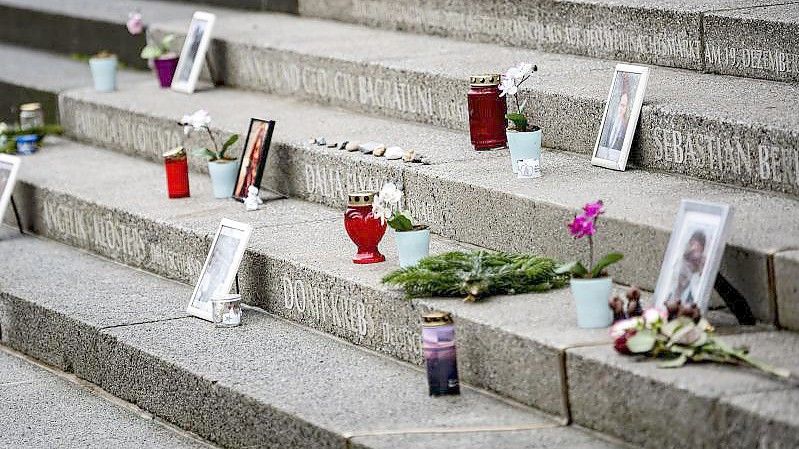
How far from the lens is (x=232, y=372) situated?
4.02 meters

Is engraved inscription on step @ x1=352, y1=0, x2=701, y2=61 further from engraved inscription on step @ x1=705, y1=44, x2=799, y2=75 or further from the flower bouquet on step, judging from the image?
the flower bouquet on step

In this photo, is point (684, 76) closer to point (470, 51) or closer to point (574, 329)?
point (470, 51)

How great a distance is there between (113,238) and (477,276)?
202cm

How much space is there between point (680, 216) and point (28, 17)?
237 inches

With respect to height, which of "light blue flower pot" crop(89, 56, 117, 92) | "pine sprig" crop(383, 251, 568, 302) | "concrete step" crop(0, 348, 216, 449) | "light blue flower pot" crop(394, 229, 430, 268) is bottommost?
"concrete step" crop(0, 348, 216, 449)

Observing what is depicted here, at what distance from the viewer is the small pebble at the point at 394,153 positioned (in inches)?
187

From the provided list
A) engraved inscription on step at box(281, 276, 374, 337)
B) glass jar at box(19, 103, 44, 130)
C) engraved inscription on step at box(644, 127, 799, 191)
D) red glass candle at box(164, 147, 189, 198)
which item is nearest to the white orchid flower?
engraved inscription on step at box(644, 127, 799, 191)

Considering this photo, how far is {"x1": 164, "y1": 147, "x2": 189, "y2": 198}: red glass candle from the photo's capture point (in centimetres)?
534

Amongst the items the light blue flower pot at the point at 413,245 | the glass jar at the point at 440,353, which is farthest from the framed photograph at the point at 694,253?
the light blue flower pot at the point at 413,245

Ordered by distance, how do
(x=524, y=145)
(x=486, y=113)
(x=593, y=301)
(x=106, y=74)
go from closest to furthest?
1. (x=593, y=301)
2. (x=524, y=145)
3. (x=486, y=113)
4. (x=106, y=74)

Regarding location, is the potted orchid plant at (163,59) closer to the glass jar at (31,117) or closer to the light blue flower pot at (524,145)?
the glass jar at (31,117)

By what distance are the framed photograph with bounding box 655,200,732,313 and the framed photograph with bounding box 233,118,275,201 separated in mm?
1971

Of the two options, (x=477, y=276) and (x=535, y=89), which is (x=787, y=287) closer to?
(x=477, y=276)

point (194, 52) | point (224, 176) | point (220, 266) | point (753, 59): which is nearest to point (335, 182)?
point (224, 176)
